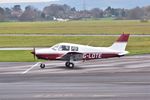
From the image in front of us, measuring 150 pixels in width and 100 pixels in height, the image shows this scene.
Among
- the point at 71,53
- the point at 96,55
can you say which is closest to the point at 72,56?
the point at 71,53

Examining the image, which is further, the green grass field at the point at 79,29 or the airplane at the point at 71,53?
the green grass field at the point at 79,29

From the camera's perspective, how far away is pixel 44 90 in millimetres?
21547

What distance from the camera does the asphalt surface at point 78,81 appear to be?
1984 cm

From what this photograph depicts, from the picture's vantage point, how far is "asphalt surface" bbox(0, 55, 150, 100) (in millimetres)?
19842

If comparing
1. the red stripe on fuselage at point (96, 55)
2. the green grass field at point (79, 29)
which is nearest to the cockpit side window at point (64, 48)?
the red stripe on fuselage at point (96, 55)

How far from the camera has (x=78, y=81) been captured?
25438 millimetres

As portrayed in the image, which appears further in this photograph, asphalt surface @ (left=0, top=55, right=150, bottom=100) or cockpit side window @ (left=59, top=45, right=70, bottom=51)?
cockpit side window @ (left=59, top=45, right=70, bottom=51)

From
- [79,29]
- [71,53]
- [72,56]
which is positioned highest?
[71,53]

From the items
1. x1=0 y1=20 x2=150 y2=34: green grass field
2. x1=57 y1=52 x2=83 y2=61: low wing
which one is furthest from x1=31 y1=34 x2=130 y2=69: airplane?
x1=0 y1=20 x2=150 y2=34: green grass field

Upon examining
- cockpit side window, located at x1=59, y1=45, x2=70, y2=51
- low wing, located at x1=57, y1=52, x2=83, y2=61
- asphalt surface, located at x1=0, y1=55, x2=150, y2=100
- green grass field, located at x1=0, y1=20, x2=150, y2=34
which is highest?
cockpit side window, located at x1=59, y1=45, x2=70, y2=51

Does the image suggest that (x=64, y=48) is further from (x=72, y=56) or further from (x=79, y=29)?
(x=79, y=29)

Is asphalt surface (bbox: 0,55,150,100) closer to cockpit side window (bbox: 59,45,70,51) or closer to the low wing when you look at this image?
the low wing

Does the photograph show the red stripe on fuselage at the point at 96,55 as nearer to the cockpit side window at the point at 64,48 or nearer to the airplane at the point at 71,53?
the airplane at the point at 71,53

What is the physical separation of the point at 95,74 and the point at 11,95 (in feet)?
33.4
